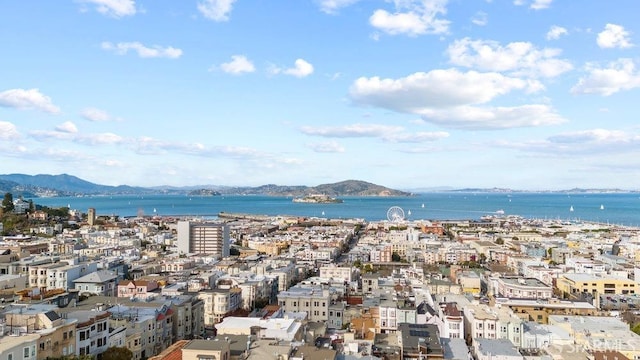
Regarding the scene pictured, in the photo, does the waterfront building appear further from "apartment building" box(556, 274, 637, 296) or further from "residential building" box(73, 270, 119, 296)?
"apartment building" box(556, 274, 637, 296)

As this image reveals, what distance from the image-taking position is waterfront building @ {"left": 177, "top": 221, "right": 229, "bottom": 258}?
180 ft

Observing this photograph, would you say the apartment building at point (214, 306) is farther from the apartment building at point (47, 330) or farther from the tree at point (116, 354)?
the apartment building at point (47, 330)

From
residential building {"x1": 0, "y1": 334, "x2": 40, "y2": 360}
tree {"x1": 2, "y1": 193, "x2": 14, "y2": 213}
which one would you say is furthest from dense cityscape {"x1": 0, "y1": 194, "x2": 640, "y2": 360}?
tree {"x1": 2, "y1": 193, "x2": 14, "y2": 213}

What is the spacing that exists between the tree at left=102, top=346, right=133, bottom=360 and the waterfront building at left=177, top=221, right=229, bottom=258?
36.7 meters

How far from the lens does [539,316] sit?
26297 millimetres

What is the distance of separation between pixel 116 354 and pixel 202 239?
125 feet

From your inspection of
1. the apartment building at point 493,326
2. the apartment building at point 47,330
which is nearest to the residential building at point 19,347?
the apartment building at point 47,330

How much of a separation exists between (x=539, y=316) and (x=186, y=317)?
55.5ft

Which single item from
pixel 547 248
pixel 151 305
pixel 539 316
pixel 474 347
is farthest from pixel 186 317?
pixel 547 248

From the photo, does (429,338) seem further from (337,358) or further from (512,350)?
(337,358)

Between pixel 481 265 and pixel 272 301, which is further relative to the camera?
pixel 481 265

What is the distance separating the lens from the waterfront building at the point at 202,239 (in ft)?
180

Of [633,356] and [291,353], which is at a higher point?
[291,353]

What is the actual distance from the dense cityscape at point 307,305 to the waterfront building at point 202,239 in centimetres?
12
